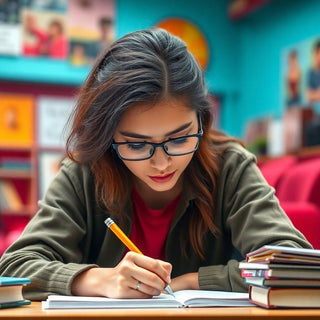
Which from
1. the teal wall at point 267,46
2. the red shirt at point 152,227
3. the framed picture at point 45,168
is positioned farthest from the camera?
the framed picture at point 45,168

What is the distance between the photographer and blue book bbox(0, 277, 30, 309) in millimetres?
1190

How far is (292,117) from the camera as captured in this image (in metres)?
5.64

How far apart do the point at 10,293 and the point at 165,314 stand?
0.99ft

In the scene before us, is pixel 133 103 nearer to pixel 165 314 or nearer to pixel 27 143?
pixel 165 314

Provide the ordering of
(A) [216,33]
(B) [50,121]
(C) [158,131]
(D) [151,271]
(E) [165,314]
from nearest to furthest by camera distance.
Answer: (E) [165,314], (D) [151,271], (C) [158,131], (B) [50,121], (A) [216,33]

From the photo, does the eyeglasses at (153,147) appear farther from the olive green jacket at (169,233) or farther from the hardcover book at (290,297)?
the hardcover book at (290,297)

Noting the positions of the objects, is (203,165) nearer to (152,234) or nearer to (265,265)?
(152,234)

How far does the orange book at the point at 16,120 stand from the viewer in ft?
22.2

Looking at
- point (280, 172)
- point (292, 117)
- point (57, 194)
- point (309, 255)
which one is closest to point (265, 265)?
point (309, 255)

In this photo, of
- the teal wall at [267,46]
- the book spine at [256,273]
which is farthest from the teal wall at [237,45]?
the book spine at [256,273]

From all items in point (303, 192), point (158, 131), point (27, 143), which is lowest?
point (27, 143)

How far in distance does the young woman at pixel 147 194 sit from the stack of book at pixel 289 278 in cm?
20

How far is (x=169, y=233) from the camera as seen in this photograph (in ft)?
5.55

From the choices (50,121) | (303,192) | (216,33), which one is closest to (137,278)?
(303,192)
